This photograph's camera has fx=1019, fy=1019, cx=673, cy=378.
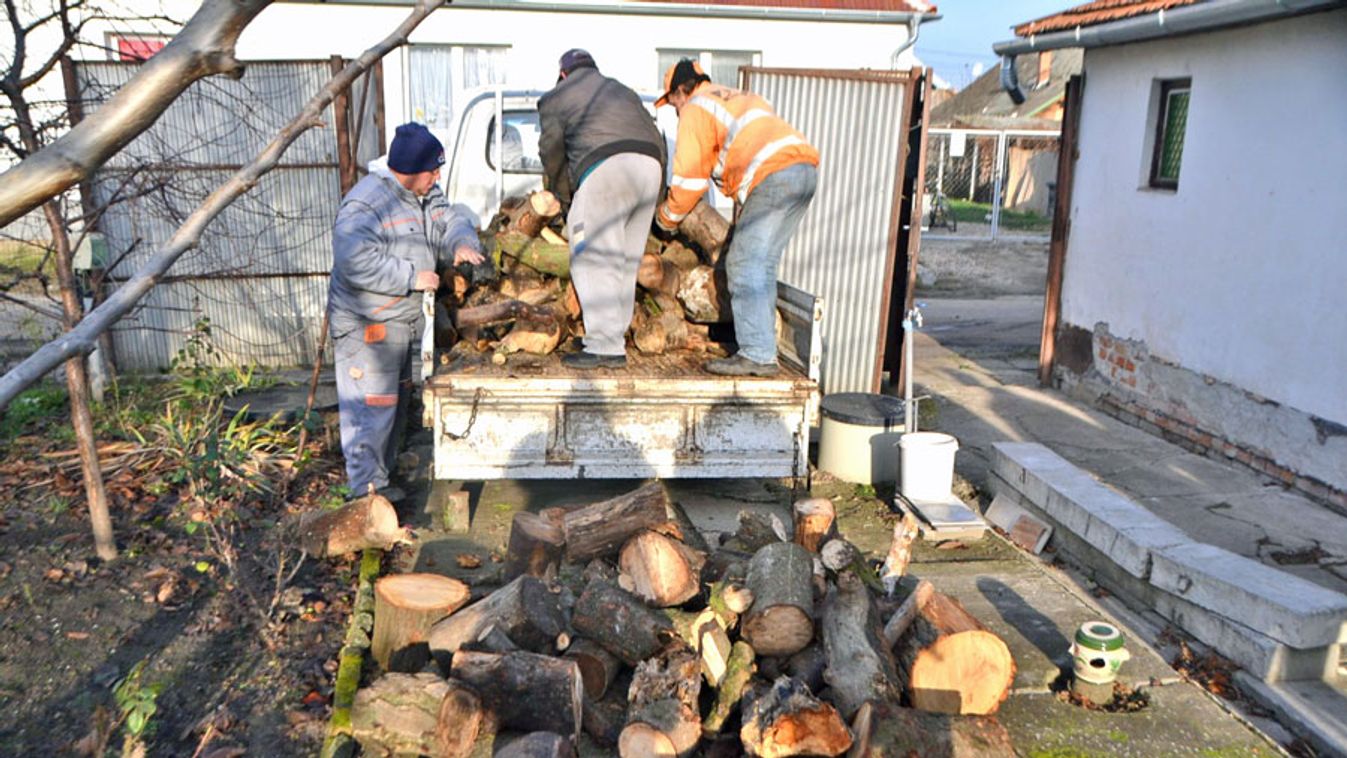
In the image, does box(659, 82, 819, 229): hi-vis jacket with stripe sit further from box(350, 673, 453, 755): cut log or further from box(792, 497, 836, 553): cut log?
box(350, 673, 453, 755): cut log

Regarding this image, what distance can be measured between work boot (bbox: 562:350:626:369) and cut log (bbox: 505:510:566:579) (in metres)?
1.22

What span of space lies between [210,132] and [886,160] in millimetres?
5620

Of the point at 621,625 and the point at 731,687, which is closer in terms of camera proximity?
the point at 731,687

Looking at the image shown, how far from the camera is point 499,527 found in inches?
217

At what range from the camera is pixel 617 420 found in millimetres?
5359

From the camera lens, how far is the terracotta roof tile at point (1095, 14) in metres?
7.40

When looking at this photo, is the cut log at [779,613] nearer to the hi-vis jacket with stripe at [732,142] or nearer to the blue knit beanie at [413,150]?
the hi-vis jacket with stripe at [732,142]

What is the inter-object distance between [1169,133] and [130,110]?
836 cm

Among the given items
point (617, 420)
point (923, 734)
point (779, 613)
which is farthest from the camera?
point (617, 420)

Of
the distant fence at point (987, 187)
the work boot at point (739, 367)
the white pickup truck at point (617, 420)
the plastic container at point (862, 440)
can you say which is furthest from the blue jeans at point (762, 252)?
the distant fence at point (987, 187)

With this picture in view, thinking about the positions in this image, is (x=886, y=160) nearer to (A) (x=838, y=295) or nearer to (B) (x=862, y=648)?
(A) (x=838, y=295)

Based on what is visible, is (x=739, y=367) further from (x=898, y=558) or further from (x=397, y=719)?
(x=397, y=719)

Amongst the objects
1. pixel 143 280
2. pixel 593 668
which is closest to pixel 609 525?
pixel 593 668

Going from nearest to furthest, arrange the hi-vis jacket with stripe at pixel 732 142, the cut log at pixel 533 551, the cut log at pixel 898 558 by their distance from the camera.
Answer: the cut log at pixel 533 551, the cut log at pixel 898 558, the hi-vis jacket with stripe at pixel 732 142
